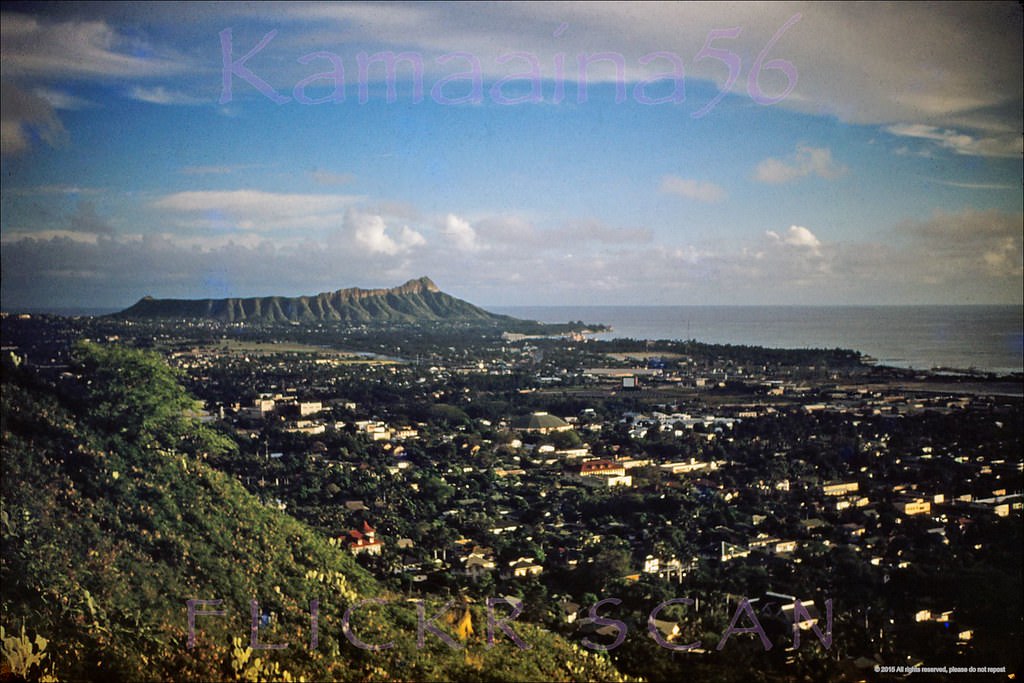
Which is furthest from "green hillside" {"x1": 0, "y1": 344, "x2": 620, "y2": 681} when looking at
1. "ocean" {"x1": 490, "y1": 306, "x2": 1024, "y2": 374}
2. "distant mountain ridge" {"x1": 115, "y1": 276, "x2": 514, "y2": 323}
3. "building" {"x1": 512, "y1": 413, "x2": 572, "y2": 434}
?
"ocean" {"x1": 490, "y1": 306, "x2": 1024, "y2": 374}

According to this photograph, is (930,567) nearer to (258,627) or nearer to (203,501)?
(258,627)

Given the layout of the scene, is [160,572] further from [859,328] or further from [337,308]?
[859,328]

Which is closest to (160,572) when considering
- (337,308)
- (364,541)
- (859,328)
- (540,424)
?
(364,541)

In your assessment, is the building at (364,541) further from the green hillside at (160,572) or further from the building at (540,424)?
the building at (540,424)

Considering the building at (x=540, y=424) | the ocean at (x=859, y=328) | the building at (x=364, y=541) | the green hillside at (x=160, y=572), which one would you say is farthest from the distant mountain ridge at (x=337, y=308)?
the building at (x=364, y=541)

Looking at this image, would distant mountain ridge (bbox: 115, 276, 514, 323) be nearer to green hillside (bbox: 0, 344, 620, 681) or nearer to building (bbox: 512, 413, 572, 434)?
building (bbox: 512, 413, 572, 434)

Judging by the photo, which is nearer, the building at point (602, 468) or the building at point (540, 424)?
the building at point (602, 468)

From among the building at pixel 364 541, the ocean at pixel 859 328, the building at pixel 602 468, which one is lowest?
the building at pixel 364 541
